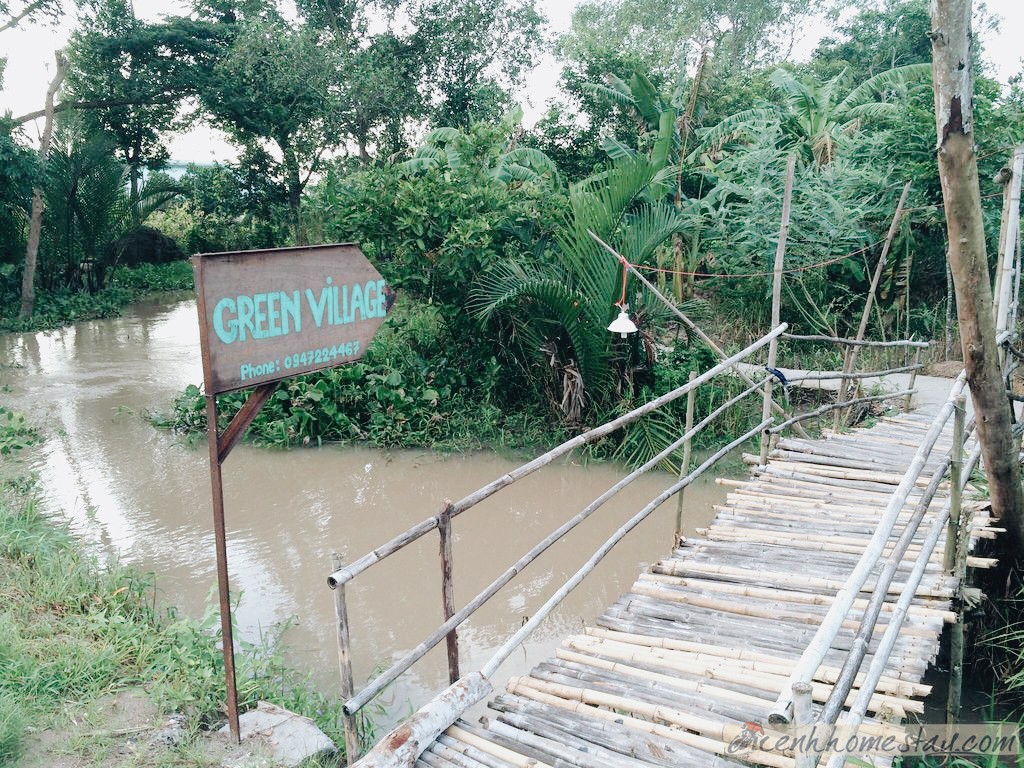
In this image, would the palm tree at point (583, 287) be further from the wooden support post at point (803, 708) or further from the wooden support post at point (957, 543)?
the wooden support post at point (803, 708)

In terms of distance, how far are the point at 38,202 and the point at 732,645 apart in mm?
12989

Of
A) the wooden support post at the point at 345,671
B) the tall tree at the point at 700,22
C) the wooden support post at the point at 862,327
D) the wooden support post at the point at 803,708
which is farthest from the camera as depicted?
the tall tree at the point at 700,22

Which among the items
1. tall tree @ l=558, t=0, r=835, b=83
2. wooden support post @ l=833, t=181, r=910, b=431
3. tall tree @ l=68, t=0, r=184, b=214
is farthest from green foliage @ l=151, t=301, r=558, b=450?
tall tree @ l=558, t=0, r=835, b=83

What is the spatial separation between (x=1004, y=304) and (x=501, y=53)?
12.9m

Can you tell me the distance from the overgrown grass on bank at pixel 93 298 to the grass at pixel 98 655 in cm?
995

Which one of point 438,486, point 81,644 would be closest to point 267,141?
point 438,486

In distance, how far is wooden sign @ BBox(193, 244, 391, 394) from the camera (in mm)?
2352

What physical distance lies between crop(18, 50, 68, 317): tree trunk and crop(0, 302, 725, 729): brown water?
4188mm

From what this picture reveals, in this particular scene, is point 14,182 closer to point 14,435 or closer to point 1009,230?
point 14,435

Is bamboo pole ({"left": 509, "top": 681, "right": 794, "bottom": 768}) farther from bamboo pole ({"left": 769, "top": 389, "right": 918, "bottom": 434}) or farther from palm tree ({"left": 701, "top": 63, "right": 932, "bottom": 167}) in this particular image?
palm tree ({"left": 701, "top": 63, "right": 932, "bottom": 167})

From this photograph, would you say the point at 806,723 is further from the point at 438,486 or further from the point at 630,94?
the point at 630,94

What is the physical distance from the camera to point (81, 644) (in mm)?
3312

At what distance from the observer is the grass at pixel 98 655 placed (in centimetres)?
290

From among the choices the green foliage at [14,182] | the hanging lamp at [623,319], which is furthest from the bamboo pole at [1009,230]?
the green foliage at [14,182]
